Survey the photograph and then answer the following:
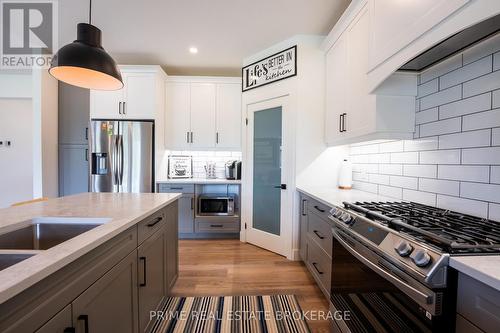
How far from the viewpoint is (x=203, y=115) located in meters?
3.85

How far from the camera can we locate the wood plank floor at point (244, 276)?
208cm

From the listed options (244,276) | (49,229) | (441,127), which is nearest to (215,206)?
(244,276)

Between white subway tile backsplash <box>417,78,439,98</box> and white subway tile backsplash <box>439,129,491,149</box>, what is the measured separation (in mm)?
330

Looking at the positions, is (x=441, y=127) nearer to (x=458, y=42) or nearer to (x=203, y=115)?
(x=458, y=42)

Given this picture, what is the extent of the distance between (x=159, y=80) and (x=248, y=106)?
1.51 m

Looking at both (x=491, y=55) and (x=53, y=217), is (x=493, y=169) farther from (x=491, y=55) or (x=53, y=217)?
(x=53, y=217)

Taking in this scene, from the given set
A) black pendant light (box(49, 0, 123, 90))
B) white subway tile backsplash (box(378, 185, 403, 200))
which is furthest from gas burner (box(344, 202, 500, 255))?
black pendant light (box(49, 0, 123, 90))

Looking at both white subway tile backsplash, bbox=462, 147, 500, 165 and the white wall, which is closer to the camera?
white subway tile backsplash, bbox=462, 147, 500, 165

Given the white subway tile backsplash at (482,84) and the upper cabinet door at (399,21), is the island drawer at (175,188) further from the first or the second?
the white subway tile backsplash at (482,84)

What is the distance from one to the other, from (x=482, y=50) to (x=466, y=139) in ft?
1.53

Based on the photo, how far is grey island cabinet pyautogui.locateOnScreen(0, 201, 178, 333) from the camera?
63 centimetres

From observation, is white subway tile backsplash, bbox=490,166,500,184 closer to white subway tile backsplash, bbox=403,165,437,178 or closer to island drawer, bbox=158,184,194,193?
white subway tile backsplash, bbox=403,165,437,178

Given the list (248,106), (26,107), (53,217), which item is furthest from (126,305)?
(26,107)

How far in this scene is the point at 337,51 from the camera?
2344mm
